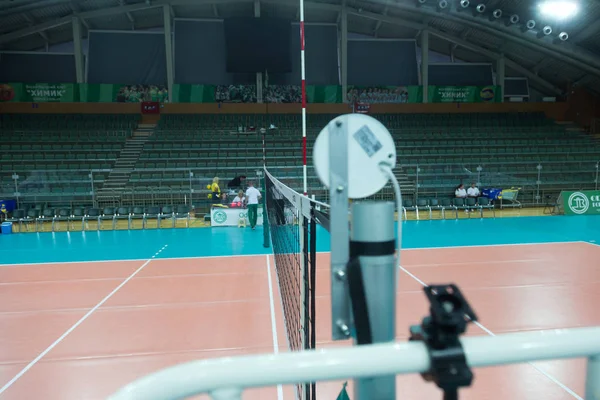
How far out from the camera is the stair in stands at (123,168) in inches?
638

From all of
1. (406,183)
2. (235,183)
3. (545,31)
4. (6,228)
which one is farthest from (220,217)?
(545,31)

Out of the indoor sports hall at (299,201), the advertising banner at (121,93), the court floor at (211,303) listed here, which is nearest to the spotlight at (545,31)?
the indoor sports hall at (299,201)

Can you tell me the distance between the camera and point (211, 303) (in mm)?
5988

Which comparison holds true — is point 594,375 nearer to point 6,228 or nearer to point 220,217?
point 220,217

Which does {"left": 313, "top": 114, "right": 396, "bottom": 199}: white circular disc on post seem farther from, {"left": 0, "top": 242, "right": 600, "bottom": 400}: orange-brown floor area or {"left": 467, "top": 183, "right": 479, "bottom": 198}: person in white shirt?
{"left": 467, "top": 183, "right": 479, "bottom": 198}: person in white shirt

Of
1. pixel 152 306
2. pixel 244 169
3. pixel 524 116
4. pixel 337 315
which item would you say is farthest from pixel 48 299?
pixel 524 116

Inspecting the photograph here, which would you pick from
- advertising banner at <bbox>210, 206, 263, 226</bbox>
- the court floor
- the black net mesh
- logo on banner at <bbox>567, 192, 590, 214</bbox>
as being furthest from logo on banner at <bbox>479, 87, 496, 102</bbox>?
the black net mesh

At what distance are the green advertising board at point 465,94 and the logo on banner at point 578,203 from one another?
1140 centimetres

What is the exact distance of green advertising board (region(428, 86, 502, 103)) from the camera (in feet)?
78.8

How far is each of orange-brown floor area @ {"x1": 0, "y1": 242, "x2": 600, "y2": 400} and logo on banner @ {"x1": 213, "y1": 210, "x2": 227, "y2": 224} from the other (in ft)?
16.0

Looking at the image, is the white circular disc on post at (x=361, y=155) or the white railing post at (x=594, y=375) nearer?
the white railing post at (x=594, y=375)

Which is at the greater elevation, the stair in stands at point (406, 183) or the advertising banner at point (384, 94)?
the advertising banner at point (384, 94)

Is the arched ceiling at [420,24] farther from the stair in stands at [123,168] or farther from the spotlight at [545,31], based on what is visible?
the stair in stands at [123,168]

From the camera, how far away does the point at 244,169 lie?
1752 cm
